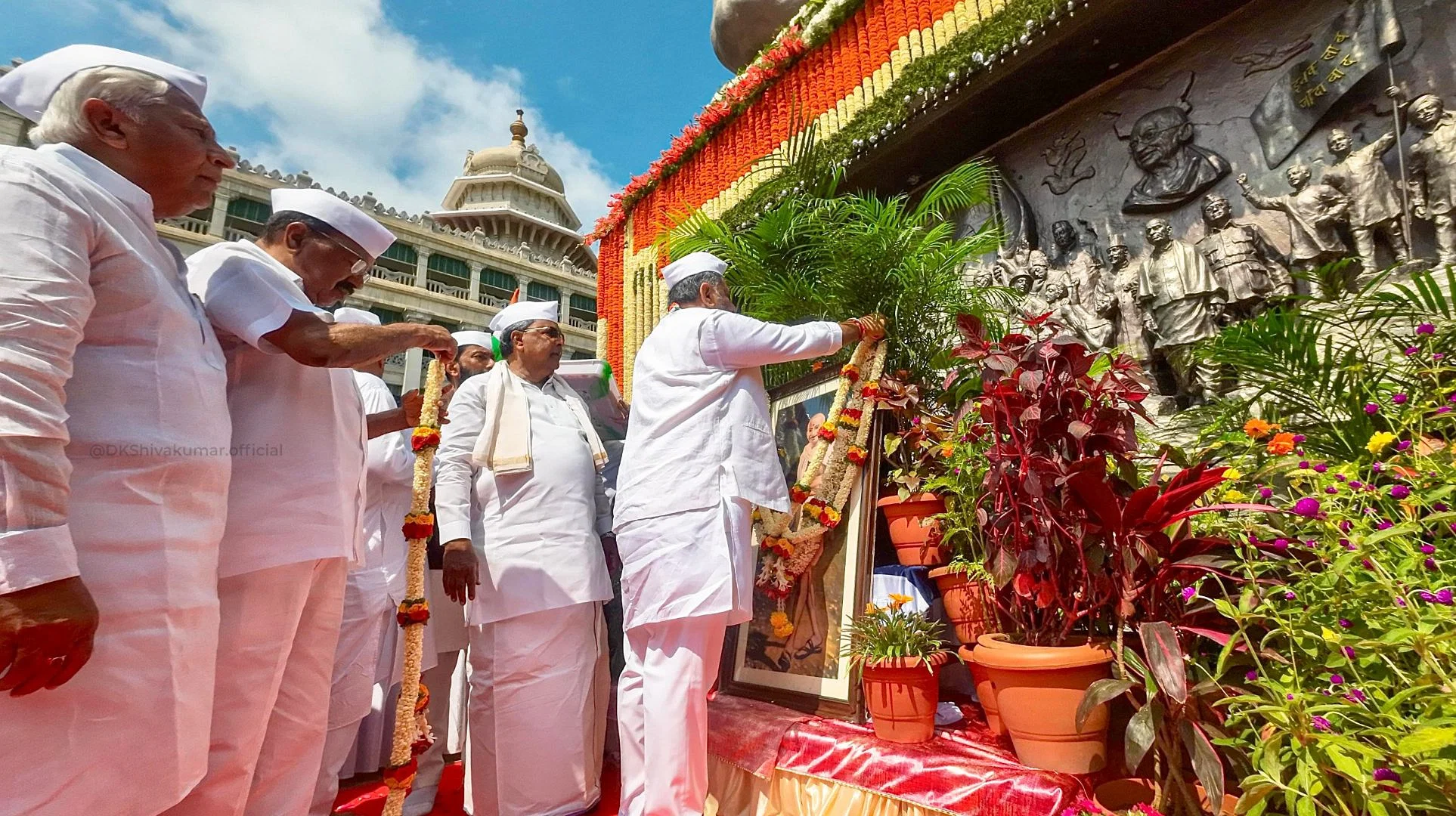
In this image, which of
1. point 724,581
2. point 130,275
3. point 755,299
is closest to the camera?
point 130,275

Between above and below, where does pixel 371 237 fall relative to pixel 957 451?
above

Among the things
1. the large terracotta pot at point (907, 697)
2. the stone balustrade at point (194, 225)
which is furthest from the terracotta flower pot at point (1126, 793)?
the stone balustrade at point (194, 225)

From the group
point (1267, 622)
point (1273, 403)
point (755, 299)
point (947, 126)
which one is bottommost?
point (1267, 622)

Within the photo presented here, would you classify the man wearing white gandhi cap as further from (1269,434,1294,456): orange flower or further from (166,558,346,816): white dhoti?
(1269,434,1294,456): orange flower

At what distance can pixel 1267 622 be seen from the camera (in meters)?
1.55

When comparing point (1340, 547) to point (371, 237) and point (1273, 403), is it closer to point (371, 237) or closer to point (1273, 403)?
point (1273, 403)

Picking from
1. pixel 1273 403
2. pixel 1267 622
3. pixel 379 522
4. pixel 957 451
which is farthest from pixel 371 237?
pixel 1273 403

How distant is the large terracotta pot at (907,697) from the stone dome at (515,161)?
40.1m

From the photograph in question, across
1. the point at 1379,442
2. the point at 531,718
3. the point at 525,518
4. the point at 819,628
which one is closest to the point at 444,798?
the point at 531,718

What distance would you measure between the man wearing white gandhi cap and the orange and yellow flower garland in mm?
1424

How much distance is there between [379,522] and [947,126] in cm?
478

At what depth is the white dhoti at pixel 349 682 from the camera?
2465mm

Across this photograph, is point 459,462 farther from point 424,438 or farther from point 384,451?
point 384,451

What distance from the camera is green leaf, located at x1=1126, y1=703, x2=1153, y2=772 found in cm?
140
